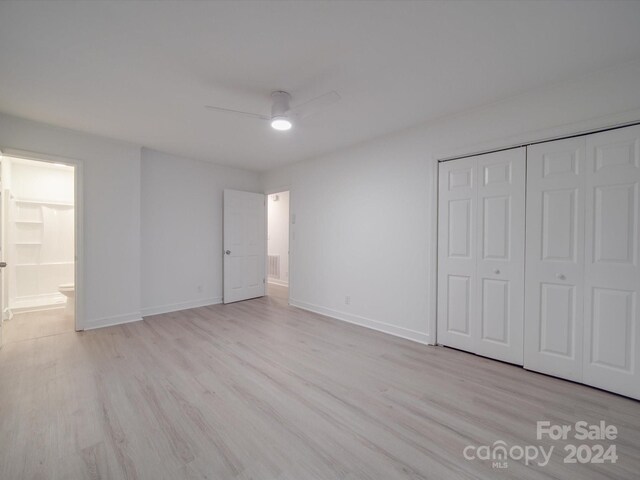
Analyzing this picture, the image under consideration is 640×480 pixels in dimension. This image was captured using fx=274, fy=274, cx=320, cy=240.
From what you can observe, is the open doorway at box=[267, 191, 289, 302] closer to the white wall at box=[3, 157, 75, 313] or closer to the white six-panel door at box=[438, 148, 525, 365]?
the white wall at box=[3, 157, 75, 313]

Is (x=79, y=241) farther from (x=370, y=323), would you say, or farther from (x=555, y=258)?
(x=555, y=258)

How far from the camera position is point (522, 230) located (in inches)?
106

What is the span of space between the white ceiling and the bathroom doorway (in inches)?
97.0

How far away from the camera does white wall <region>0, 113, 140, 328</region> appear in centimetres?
359

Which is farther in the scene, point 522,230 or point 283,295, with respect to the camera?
point 283,295

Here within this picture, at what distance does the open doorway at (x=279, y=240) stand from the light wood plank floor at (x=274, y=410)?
411 cm

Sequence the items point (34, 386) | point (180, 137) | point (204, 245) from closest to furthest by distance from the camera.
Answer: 1. point (34, 386)
2. point (180, 137)
3. point (204, 245)

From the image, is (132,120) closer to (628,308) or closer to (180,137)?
(180,137)

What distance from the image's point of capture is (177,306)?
4684 millimetres

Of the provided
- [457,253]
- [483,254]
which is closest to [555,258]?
[483,254]

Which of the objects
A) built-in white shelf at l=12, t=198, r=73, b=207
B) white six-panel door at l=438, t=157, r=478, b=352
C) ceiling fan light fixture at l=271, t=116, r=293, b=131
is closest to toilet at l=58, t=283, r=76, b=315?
built-in white shelf at l=12, t=198, r=73, b=207

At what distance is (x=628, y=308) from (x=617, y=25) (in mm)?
2044

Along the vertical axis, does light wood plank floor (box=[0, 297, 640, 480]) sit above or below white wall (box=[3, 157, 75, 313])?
below

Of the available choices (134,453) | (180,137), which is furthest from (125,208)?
(134,453)
